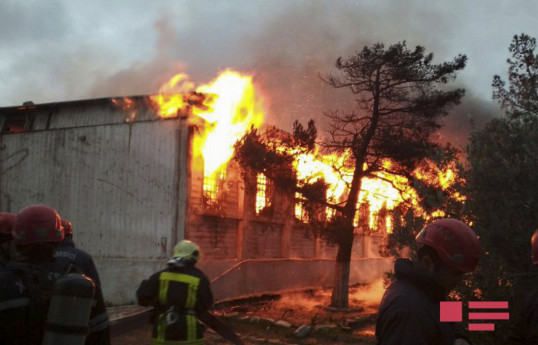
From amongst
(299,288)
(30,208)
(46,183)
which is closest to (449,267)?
(30,208)

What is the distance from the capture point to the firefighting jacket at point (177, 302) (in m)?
4.71

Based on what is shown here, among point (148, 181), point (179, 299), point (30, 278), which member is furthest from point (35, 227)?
point (148, 181)

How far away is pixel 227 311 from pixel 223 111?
531cm

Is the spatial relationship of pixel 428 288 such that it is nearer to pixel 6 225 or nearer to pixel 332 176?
pixel 6 225

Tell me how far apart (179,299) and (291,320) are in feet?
29.4

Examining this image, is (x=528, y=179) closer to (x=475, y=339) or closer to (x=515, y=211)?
(x=515, y=211)

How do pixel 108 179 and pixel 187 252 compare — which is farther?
pixel 108 179

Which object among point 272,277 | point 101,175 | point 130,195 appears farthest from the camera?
point 272,277

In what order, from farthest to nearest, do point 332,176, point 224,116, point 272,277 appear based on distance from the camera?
point 272,277, point 332,176, point 224,116

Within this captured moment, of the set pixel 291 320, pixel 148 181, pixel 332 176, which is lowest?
pixel 291 320

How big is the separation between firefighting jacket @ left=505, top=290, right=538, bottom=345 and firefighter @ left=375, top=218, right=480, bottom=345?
636 mm

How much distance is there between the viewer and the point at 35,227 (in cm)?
297

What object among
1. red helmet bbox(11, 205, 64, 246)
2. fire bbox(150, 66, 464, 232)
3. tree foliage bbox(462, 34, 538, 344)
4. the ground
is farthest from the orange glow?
red helmet bbox(11, 205, 64, 246)

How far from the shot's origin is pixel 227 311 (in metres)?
13.5
